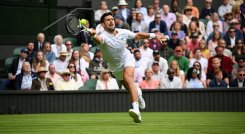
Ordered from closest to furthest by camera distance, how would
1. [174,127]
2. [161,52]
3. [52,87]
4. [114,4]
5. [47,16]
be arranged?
[174,127], [52,87], [161,52], [47,16], [114,4]

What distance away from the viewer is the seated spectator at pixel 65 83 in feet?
59.7

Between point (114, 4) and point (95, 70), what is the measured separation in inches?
191

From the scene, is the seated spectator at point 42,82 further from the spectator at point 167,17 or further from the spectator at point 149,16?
the spectator at point 167,17

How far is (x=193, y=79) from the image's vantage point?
1878 centimetres

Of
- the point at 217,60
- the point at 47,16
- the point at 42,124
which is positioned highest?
the point at 47,16

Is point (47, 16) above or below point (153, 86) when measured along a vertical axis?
above

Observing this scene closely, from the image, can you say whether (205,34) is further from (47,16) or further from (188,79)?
(47,16)

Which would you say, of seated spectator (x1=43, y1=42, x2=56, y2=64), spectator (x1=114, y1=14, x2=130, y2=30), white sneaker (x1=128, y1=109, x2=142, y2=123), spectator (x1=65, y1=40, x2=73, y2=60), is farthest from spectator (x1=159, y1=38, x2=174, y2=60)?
white sneaker (x1=128, y1=109, x2=142, y2=123)

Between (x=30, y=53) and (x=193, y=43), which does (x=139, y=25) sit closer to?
(x=193, y=43)

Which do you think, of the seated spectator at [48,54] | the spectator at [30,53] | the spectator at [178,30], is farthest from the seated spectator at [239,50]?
the spectator at [30,53]

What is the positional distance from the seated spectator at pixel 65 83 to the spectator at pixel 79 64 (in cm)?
57

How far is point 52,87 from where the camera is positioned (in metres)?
18.3

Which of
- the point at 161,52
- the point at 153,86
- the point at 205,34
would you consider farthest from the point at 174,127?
the point at 205,34

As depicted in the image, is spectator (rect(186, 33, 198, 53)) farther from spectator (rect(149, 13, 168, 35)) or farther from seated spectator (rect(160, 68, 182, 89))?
seated spectator (rect(160, 68, 182, 89))
